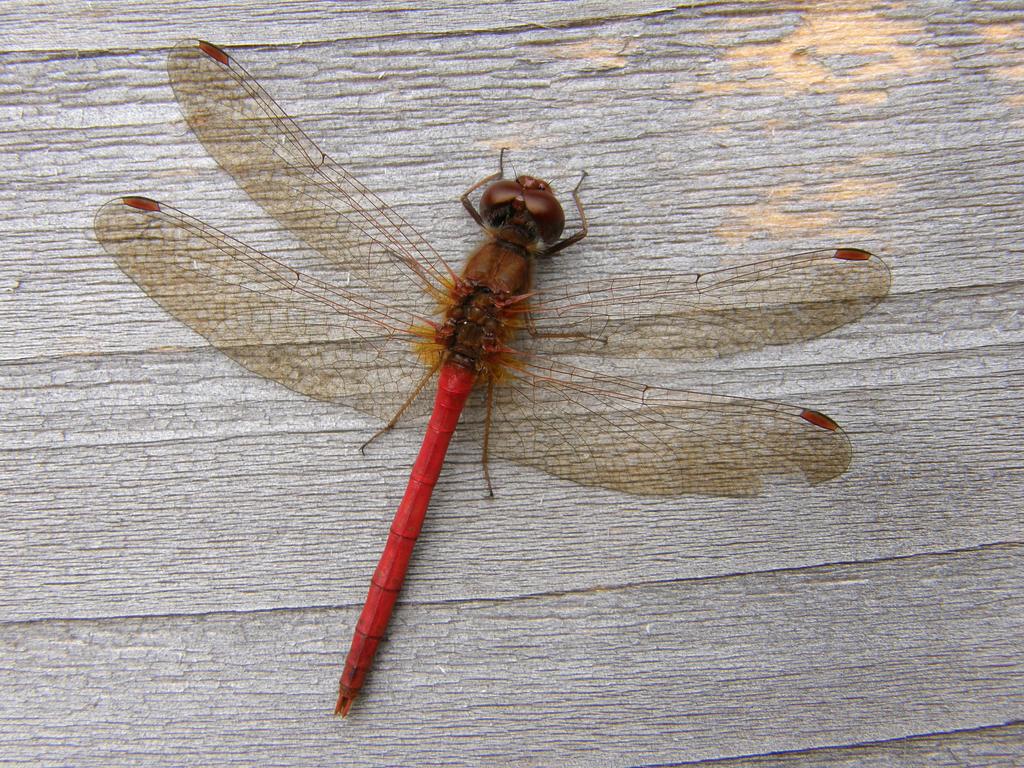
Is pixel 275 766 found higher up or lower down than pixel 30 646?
lower down

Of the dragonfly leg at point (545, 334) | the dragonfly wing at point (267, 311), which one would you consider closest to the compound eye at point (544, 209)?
the dragonfly leg at point (545, 334)

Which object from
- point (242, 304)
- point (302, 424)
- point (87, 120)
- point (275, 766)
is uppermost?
point (87, 120)

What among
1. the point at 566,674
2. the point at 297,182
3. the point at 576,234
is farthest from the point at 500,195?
the point at 566,674

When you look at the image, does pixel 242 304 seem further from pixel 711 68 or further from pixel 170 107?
pixel 711 68

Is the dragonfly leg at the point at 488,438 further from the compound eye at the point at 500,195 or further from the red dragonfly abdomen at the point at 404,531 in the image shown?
the compound eye at the point at 500,195

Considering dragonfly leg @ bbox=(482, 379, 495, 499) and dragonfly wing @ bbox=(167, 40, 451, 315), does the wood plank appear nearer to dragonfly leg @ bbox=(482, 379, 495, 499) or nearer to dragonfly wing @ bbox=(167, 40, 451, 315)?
dragonfly leg @ bbox=(482, 379, 495, 499)

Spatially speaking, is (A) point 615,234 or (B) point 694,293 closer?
(B) point 694,293

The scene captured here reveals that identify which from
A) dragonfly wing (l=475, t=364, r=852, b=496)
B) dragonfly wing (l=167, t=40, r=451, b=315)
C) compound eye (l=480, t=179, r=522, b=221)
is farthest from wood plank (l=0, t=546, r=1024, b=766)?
compound eye (l=480, t=179, r=522, b=221)

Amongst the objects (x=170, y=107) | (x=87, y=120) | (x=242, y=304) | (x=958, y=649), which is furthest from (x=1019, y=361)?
(x=87, y=120)

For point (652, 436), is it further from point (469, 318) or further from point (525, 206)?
point (525, 206)
